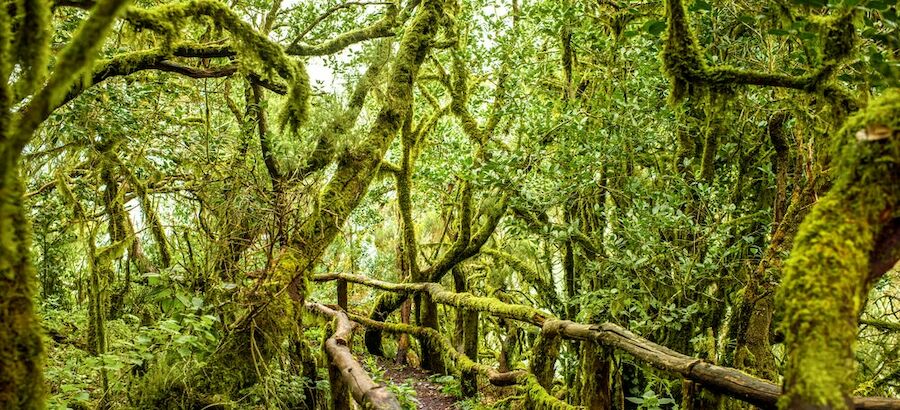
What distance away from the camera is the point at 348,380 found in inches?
135

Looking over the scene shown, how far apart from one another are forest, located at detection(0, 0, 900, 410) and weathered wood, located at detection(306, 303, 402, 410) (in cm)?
3

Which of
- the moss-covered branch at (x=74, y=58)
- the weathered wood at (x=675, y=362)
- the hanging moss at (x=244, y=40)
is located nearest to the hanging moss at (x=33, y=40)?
the moss-covered branch at (x=74, y=58)

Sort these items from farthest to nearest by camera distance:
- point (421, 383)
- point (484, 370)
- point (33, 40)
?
point (421, 383) < point (484, 370) < point (33, 40)

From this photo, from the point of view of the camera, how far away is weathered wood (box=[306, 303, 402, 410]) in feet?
9.41

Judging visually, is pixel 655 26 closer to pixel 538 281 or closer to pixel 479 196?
pixel 538 281

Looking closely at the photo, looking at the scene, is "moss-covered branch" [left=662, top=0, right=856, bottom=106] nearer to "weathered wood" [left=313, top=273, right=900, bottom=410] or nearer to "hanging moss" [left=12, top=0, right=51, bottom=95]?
"weathered wood" [left=313, top=273, right=900, bottom=410]

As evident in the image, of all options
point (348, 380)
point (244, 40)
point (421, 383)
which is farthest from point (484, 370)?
point (244, 40)

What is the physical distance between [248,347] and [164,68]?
102 inches

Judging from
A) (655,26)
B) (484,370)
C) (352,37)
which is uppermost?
(352,37)

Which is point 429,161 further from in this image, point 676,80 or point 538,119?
point 676,80

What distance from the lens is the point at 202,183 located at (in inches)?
202

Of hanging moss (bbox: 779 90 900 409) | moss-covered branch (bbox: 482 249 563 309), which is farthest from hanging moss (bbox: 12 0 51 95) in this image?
moss-covered branch (bbox: 482 249 563 309)

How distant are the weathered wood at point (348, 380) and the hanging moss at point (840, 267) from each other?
77.5 inches

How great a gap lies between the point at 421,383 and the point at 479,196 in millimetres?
3296
